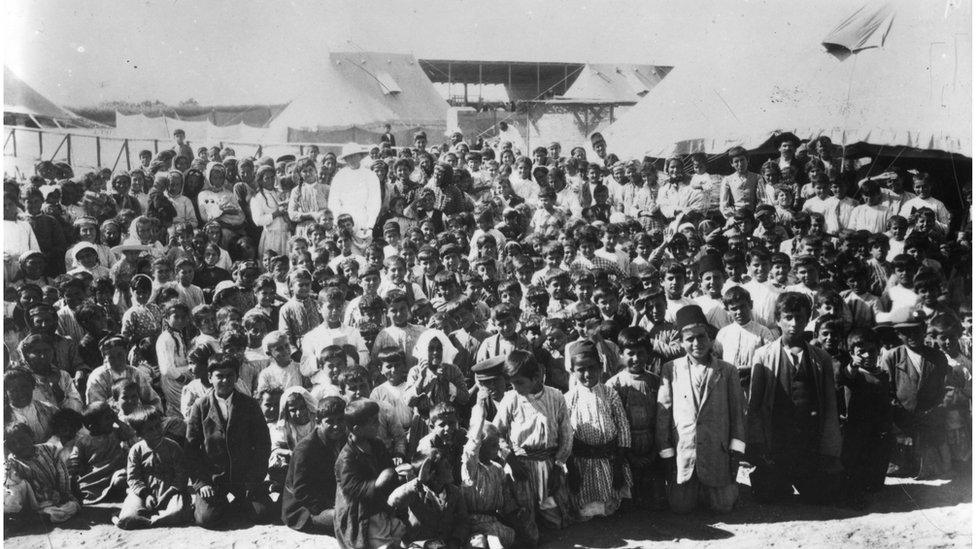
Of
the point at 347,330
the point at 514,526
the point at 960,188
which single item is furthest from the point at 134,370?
the point at 960,188

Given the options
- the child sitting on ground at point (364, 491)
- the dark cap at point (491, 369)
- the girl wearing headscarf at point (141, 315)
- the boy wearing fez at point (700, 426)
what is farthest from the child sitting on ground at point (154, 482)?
the boy wearing fez at point (700, 426)

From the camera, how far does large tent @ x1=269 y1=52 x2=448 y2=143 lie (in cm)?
569

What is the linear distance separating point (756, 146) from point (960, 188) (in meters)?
A: 1.84

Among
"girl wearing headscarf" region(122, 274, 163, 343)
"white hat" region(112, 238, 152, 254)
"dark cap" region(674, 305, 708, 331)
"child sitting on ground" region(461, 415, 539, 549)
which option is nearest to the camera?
"child sitting on ground" region(461, 415, 539, 549)

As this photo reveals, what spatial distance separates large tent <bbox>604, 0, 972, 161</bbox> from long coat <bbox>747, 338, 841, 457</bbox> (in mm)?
2209

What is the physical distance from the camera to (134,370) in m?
4.26

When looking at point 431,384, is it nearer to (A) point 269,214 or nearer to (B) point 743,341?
(B) point 743,341

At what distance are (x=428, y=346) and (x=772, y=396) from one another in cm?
181

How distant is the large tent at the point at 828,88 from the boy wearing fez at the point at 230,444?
3862mm

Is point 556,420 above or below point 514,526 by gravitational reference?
above

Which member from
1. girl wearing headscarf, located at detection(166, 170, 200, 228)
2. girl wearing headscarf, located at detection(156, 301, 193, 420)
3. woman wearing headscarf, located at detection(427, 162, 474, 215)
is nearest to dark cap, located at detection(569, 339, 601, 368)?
girl wearing headscarf, located at detection(156, 301, 193, 420)

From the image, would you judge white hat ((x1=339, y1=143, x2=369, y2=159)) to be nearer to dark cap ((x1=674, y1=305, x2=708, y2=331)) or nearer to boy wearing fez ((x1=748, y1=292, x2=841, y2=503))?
dark cap ((x1=674, y1=305, x2=708, y2=331))

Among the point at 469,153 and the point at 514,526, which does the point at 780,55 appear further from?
the point at 514,526

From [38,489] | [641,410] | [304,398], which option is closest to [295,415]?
[304,398]
